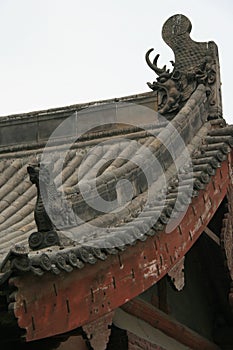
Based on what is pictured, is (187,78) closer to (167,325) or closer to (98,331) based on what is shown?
(167,325)

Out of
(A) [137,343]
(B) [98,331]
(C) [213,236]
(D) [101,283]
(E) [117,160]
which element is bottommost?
(A) [137,343]

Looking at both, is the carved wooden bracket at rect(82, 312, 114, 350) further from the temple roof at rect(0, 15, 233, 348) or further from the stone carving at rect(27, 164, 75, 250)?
the stone carving at rect(27, 164, 75, 250)

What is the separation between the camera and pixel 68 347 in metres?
7.02

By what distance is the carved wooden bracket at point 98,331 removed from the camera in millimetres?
6180

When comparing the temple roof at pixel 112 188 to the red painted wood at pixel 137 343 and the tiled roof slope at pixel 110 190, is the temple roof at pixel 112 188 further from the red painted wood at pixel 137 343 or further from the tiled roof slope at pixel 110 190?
the red painted wood at pixel 137 343

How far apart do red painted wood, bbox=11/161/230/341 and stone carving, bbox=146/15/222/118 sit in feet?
4.60

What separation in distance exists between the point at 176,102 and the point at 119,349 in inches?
108

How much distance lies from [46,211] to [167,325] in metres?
3.16

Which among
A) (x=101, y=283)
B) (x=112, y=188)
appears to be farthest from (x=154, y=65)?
(x=101, y=283)

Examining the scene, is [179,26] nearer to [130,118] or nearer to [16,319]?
[130,118]

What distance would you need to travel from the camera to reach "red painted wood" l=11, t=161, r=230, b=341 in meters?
5.25

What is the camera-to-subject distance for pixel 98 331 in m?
6.28

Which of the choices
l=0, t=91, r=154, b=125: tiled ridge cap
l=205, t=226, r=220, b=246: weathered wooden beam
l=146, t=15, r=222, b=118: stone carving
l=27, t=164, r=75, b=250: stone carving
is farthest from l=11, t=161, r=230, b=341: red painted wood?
l=0, t=91, r=154, b=125: tiled ridge cap

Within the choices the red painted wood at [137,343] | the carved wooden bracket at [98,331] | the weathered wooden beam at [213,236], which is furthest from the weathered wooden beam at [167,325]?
the carved wooden bracket at [98,331]
